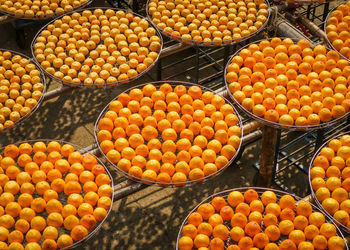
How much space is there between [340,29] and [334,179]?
3427 mm

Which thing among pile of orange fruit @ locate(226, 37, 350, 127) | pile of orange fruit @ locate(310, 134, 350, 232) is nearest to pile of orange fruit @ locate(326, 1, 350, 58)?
pile of orange fruit @ locate(226, 37, 350, 127)

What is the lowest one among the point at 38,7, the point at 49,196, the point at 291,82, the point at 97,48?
the point at 49,196

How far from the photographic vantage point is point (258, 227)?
207 inches

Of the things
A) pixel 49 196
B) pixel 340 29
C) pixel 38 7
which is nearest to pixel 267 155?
pixel 340 29

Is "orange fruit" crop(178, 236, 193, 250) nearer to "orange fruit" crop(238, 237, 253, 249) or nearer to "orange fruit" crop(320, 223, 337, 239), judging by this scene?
"orange fruit" crop(238, 237, 253, 249)

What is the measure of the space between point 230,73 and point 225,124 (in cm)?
105

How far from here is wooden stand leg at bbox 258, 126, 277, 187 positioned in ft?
23.7

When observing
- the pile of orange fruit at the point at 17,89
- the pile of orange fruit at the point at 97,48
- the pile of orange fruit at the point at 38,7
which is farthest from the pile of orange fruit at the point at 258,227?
the pile of orange fruit at the point at 38,7

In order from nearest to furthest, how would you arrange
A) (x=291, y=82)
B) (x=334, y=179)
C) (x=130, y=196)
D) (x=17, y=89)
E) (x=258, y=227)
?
1. (x=258, y=227)
2. (x=334, y=179)
3. (x=291, y=82)
4. (x=17, y=89)
5. (x=130, y=196)

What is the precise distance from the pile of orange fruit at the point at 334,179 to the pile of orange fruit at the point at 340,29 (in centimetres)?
212

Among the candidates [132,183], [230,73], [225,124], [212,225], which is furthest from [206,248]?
[230,73]

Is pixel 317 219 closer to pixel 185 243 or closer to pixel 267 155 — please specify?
pixel 185 243

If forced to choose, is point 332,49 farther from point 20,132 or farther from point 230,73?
point 20,132

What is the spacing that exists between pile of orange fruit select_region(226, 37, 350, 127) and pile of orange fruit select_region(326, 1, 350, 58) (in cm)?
29
